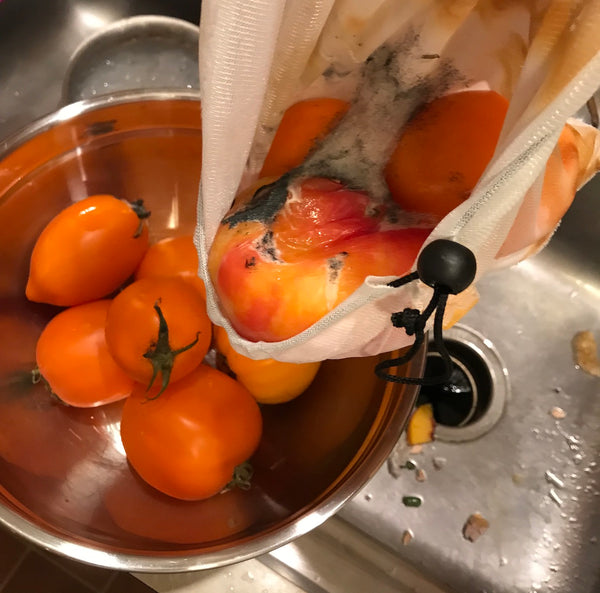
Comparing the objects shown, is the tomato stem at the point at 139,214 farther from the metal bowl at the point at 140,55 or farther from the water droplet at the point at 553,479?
the water droplet at the point at 553,479

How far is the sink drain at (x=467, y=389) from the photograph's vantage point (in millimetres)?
632

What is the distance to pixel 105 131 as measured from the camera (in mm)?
491

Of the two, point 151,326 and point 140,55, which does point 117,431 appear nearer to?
point 151,326

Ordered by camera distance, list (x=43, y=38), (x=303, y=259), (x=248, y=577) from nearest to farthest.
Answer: (x=303, y=259) → (x=248, y=577) → (x=43, y=38)

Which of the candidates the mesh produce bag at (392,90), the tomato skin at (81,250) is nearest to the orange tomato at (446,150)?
the mesh produce bag at (392,90)

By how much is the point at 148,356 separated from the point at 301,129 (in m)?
0.18

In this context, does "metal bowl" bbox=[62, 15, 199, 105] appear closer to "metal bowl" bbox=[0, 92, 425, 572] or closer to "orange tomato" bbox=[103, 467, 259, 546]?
"metal bowl" bbox=[0, 92, 425, 572]

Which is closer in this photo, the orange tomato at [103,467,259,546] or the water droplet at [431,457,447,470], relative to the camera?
the orange tomato at [103,467,259,546]

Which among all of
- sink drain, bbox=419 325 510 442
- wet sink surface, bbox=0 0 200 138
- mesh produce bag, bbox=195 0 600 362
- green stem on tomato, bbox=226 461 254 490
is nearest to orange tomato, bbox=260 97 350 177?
mesh produce bag, bbox=195 0 600 362

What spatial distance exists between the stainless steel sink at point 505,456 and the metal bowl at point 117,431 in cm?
14

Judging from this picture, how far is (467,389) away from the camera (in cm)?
65

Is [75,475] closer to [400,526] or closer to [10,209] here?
[10,209]

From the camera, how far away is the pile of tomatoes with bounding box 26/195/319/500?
396 millimetres

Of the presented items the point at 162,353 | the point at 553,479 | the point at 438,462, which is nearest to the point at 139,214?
the point at 162,353
